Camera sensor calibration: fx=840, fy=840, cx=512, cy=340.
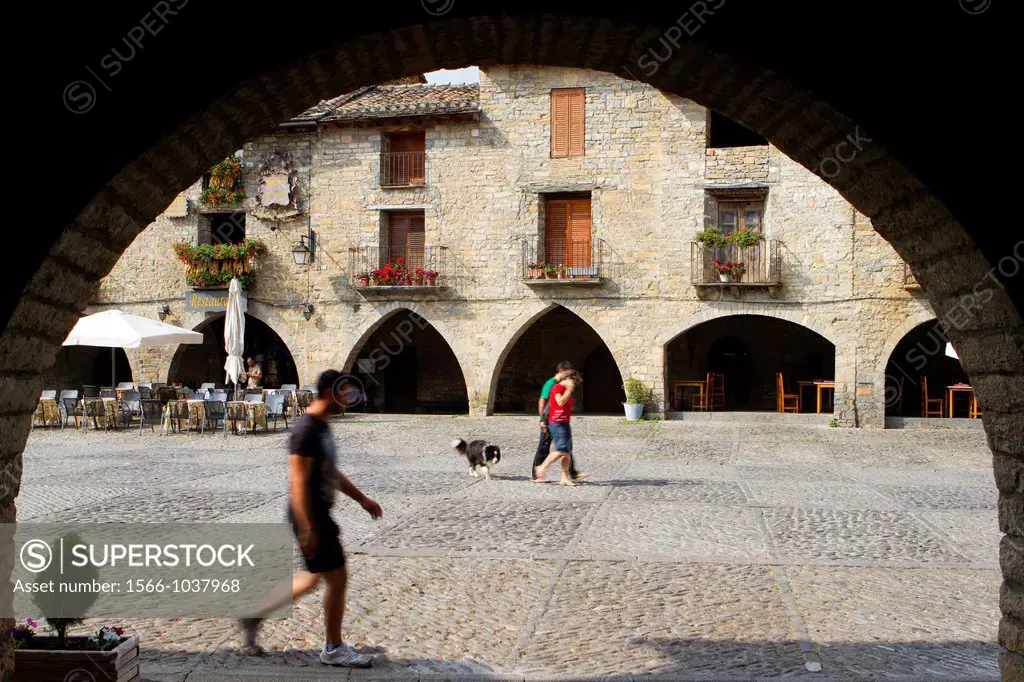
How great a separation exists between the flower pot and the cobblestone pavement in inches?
247

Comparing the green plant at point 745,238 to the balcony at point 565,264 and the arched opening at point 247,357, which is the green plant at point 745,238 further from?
the arched opening at point 247,357

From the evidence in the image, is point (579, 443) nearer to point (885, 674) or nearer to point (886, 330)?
point (886, 330)

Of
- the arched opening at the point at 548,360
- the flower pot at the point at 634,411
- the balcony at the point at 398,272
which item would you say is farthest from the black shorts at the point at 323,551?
the arched opening at the point at 548,360

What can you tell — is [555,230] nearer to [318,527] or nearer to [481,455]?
[481,455]

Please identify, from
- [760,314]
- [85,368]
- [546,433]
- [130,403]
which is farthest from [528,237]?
[85,368]

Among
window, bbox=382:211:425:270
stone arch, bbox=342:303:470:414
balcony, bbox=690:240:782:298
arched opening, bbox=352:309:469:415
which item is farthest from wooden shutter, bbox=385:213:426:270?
balcony, bbox=690:240:782:298

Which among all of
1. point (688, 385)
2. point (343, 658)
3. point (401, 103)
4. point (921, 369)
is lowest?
point (343, 658)

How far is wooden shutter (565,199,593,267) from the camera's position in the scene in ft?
64.0

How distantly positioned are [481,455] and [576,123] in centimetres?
1150

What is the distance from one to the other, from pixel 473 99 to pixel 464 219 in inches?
116

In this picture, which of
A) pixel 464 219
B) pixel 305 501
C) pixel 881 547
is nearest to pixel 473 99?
pixel 464 219

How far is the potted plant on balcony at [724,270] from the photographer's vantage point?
60.0 feet

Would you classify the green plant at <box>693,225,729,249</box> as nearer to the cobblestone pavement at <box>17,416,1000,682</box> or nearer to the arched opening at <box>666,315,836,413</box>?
the arched opening at <box>666,315,836,413</box>

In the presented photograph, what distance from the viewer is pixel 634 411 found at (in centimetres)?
1856
